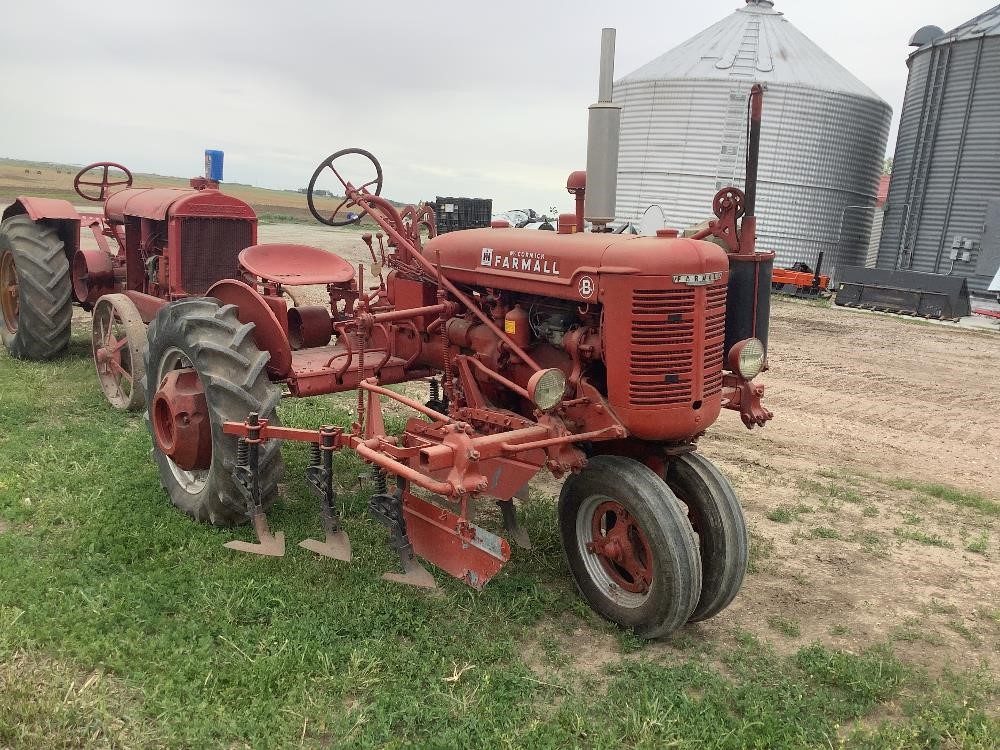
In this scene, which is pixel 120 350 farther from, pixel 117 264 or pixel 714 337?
pixel 714 337

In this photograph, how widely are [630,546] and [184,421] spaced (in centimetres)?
242

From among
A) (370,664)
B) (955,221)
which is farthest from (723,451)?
(955,221)

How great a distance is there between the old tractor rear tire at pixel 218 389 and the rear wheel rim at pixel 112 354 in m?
2.07

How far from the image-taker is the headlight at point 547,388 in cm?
339

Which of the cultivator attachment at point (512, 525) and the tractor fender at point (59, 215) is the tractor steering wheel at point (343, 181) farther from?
the tractor fender at point (59, 215)

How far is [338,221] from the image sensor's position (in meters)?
5.27

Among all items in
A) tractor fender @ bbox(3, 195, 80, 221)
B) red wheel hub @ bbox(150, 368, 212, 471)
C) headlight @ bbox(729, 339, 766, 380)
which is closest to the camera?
headlight @ bbox(729, 339, 766, 380)

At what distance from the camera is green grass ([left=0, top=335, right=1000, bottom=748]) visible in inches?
109

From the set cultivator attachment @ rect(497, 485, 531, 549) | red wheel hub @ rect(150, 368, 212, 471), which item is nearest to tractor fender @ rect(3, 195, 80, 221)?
red wheel hub @ rect(150, 368, 212, 471)

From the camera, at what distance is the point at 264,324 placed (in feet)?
14.7

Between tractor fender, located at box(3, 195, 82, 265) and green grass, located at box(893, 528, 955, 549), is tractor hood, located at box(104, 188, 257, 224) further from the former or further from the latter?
green grass, located at box(893, 528, 955, 549)

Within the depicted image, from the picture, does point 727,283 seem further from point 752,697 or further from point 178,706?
point 178,706

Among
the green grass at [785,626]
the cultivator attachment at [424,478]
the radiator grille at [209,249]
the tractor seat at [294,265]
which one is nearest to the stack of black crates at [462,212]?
the radiator grille at [209,249]

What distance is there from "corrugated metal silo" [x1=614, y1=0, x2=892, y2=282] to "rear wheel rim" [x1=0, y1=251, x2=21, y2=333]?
1420 centimetres
